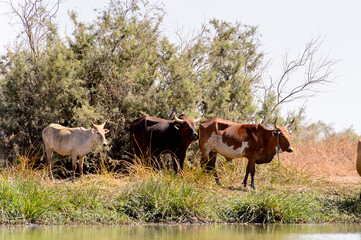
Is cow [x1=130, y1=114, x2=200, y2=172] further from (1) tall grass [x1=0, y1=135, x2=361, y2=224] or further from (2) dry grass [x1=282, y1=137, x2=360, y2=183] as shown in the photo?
(2) dry grass [x1=282, y1=137, x2=360, y2=183]

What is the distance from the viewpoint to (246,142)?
12.9 m

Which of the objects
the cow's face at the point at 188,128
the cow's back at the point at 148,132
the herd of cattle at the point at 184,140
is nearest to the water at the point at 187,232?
the herd of cattle at the point at 184,140

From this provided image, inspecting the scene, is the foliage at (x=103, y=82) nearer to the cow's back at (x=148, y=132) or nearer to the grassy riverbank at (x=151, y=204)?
the cow's back at (x=148, y=132)

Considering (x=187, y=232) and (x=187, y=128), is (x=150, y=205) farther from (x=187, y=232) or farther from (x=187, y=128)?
(x=187, y=128)

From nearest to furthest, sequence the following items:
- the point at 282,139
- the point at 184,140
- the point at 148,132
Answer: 1. the point at 282,139
2. the point at 184,140
3. the point at 148,132

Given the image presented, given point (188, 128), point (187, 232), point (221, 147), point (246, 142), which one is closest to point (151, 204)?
point (187, 232)

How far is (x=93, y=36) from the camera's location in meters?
15.7

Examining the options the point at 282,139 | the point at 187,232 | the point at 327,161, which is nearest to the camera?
the point at 187,232

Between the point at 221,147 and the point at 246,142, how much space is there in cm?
59

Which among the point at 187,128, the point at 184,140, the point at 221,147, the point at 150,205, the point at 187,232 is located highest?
the point at 187,128

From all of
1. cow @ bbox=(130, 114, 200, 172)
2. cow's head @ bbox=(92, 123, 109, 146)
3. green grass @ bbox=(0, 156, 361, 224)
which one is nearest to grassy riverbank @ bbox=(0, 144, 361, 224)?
green grass @ bbox=(0, 156, 361, 224)

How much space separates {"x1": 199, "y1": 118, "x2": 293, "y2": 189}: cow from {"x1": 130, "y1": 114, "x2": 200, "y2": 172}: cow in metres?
0.54

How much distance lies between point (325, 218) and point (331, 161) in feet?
29.3

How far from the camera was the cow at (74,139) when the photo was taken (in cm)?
1380
